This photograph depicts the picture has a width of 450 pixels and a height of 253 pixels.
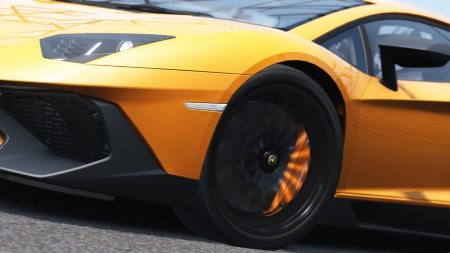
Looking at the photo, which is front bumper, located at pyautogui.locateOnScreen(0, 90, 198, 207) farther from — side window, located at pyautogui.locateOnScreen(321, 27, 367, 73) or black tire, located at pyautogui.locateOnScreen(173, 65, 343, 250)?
side window, located at pyautogui.locateOnScreen(321, 27, 367, 73)

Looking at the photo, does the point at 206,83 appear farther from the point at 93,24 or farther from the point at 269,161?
the point at 93,24

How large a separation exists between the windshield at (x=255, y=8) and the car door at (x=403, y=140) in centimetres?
26

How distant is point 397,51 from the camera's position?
11.2 ft

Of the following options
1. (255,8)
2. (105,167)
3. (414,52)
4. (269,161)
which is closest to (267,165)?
(269,161)

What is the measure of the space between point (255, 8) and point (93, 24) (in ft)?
Result: 3.20

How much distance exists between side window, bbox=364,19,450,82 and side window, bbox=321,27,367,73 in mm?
69

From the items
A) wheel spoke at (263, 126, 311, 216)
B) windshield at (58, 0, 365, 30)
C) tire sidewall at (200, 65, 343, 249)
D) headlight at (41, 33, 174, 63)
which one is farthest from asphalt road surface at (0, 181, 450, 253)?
windshield at (58, 0, 365, 30)

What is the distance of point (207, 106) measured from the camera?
281cm

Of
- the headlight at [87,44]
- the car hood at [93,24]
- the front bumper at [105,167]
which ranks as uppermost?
the headlight at [87,44]

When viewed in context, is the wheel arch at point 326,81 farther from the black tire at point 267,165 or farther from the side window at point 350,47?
the side window at point 350,47

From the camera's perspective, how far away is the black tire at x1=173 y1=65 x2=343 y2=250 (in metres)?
2.95

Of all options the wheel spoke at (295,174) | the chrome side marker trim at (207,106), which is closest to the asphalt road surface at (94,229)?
the wheel spoke at (295,174)

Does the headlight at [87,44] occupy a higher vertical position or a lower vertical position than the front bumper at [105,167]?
higher

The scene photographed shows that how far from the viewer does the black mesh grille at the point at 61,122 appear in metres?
2.79
